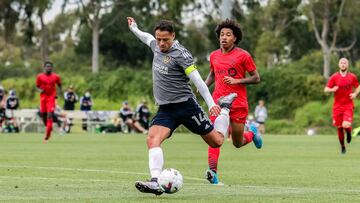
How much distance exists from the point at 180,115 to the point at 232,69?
2868mm

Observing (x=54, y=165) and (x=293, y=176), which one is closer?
(x=293, y=176)

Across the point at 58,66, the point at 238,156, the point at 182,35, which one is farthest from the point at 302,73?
the point at 58,66

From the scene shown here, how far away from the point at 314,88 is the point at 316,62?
19.4m

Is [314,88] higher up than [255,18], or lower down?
lower down

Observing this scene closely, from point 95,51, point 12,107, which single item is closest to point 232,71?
point 12,107

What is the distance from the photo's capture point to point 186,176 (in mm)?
16969

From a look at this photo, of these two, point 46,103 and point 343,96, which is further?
point 46,103

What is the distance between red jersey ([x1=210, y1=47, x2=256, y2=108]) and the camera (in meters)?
15.8

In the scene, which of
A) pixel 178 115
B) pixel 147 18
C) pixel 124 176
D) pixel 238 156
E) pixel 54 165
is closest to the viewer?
pixel 178 115

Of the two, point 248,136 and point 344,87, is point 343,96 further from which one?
point 248,136

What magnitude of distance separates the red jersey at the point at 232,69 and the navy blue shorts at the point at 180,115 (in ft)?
8.48

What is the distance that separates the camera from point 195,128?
43.6 feet

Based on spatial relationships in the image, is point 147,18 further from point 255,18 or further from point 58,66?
point 58,66

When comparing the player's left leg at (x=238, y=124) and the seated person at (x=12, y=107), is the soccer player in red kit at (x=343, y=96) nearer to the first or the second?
the player's left leg at (x=238, y=124)
